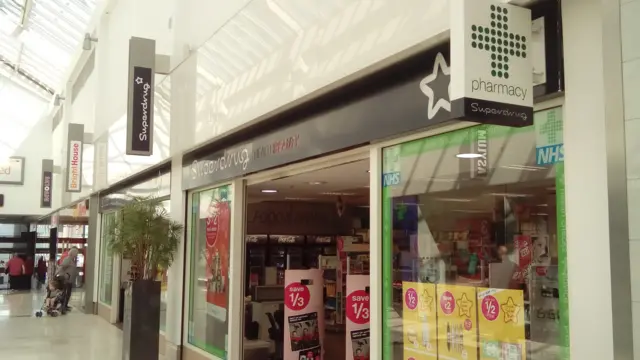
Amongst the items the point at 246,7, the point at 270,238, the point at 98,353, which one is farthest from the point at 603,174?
the point at 270,238

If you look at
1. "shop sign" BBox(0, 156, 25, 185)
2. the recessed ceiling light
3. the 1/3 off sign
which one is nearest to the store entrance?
the 1/3 off sign

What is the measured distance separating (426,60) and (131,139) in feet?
20.1

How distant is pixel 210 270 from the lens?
789 centimetres

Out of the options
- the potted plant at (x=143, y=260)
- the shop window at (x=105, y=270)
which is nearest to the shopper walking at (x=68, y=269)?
the shop window at (x=105, y=270)

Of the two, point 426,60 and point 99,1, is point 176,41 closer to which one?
point 426,60

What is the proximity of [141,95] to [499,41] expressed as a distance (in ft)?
23.1

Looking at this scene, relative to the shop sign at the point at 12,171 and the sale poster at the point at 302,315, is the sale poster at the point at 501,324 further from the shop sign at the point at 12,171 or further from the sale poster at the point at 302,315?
the shop sign at the point at 12,171

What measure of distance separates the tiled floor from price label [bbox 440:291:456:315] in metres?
6.84

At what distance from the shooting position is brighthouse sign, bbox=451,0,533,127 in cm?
266

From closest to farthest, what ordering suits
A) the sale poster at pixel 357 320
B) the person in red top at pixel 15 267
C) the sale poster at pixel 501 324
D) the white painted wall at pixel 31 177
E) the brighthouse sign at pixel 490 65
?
1. the brighthouse sign at pixel 490 65
2. the sale poster at pixel 501 324
3. the sale poster at pixel 357 320
4. the person in red top at pixel 15 267
5. the white painted wall at pixel 31 177

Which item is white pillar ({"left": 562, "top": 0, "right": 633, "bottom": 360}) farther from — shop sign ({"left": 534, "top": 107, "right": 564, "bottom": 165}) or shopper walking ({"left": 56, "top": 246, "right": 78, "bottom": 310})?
shopper walking ({"left": 56, "top": 246, "right": 78, "bottom": 310})

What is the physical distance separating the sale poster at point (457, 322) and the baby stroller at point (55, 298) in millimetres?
13427

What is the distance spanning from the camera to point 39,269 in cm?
2672

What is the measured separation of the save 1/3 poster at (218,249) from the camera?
7382 mm
